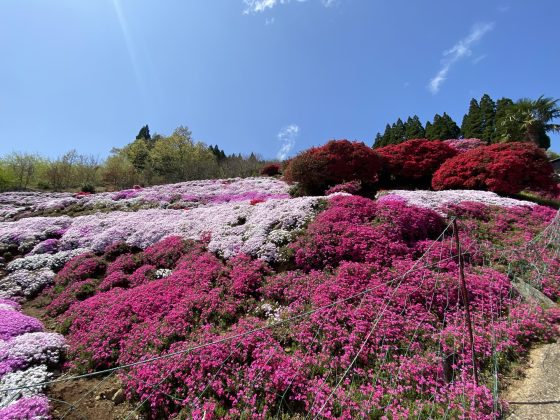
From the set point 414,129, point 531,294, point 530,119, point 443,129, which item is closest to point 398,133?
point 414,129

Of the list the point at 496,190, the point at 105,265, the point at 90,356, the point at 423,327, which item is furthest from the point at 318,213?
the point at 496,190

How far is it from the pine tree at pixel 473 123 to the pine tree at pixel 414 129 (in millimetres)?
6881

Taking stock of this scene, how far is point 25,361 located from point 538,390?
910 cm

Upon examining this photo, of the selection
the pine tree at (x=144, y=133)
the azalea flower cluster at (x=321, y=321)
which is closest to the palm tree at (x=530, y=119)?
the azalea flower cluster at (x=321, y=321)

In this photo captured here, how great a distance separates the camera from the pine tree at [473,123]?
47.0 metres

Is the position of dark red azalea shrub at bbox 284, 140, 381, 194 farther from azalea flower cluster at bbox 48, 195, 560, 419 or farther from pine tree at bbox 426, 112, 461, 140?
pine tree at bbox 426, 112, 461, 140

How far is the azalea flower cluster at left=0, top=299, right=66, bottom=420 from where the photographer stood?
432 cm

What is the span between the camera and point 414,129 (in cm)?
5425

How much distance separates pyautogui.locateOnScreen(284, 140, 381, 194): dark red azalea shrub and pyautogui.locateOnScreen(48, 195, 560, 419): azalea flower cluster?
6.10 metres

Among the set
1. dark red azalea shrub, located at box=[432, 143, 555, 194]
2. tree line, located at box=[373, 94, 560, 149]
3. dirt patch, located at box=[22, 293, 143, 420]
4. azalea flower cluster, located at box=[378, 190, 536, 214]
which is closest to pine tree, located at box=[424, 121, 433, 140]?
tree line, located at box=[373, 94, 560, 149]

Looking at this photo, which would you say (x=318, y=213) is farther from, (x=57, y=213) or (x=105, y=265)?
(x=57, y=213)

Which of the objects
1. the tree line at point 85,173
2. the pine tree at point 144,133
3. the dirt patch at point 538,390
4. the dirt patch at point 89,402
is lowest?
the dirt patch at point 89,402

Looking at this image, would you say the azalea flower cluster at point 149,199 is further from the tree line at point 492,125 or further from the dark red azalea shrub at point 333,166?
the tree line at point 492,125

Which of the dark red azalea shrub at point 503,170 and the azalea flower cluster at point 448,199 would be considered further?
the dark red azalea shrub at point 503,170
